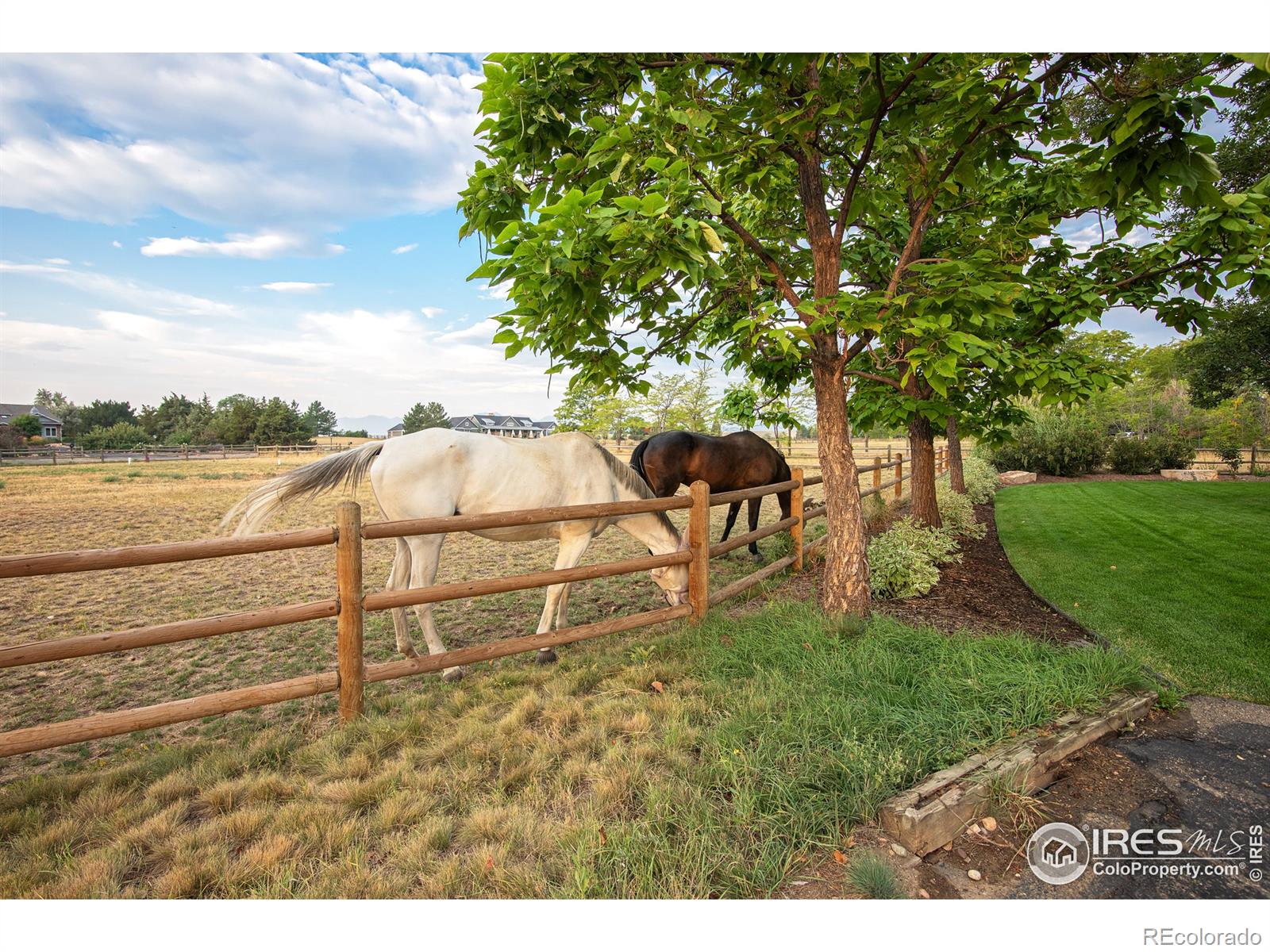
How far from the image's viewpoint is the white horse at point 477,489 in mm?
4082

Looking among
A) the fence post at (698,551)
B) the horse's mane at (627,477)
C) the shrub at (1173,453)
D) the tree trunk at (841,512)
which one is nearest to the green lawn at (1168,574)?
the tree trunk at (841,512)

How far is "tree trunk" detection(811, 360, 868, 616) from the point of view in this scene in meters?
4.31

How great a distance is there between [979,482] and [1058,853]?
51.6 feet

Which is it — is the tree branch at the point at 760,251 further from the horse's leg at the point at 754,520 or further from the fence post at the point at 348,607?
the horse's leg at the point at 754,520

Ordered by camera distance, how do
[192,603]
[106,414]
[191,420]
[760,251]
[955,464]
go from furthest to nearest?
[191,420]
[106,414]
[955,464]
[192,603]
[760,251]

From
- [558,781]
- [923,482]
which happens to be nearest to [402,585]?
[558,781]

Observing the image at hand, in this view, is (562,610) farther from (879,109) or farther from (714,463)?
(879,109)

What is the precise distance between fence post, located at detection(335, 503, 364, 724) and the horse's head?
250 centimetres

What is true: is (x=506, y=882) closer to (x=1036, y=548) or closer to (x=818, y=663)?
(x=818, y=663)

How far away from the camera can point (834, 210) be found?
5109mm

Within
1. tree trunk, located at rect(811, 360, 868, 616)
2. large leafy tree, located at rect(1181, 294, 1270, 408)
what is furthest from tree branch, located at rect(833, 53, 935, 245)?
large leafy tree, located at rect(1181, 294, 1270, 408)

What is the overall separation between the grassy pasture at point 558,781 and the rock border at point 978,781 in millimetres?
87

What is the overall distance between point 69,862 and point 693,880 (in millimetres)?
2316
